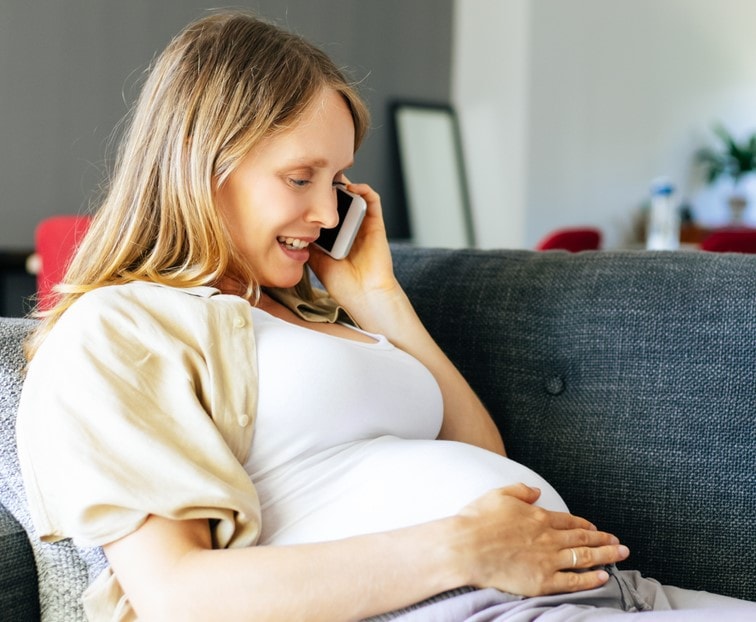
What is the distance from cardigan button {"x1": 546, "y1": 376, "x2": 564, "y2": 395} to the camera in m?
1.39

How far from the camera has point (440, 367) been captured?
1.37m

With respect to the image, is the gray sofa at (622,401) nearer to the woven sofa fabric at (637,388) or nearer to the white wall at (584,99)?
the woven sofa fabric at (637,388)

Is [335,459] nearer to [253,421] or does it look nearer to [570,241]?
[253,421]

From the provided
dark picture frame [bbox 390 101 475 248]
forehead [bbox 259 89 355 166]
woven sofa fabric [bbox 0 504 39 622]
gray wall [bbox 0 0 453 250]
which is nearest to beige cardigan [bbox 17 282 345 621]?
woven sofa fabric [bbox 0 504 39 622]

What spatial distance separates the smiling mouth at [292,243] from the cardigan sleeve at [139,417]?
0.61 ft

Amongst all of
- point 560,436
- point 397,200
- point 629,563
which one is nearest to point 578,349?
point 560,436

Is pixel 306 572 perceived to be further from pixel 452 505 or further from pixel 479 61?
pixel 479 61

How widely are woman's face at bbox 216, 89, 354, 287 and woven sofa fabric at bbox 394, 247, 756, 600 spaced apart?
38 cm

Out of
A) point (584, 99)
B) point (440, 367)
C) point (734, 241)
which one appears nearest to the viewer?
point (440, 367)

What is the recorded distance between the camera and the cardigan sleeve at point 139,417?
0.92 m

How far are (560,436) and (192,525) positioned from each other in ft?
2.00

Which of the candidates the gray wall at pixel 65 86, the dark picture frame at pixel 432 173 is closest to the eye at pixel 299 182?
the gray wall at pixel 65 86

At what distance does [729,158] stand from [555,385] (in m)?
6.55

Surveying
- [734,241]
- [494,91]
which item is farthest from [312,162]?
[494,91]
